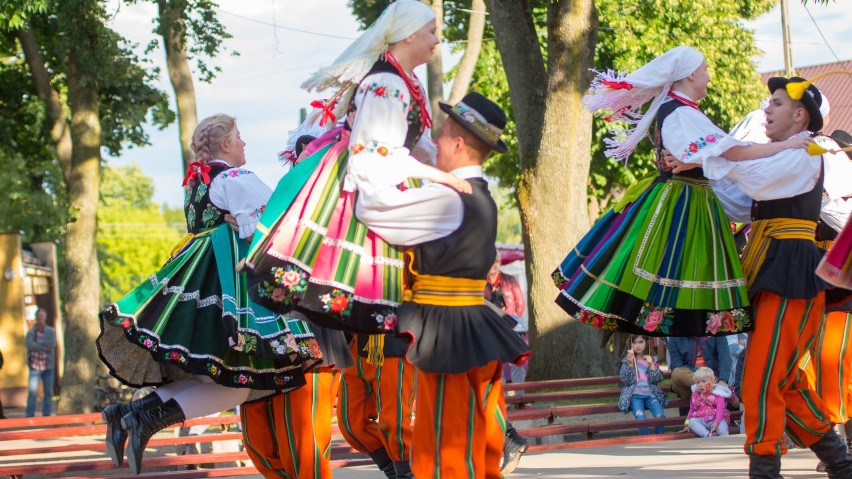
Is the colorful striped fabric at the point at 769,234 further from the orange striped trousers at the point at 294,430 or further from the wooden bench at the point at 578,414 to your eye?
the wooden bench at the point at 578,414

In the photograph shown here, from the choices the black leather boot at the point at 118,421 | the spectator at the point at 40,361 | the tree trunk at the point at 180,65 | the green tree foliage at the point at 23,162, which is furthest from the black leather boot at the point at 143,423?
the green tree foliage at the point at 23,162

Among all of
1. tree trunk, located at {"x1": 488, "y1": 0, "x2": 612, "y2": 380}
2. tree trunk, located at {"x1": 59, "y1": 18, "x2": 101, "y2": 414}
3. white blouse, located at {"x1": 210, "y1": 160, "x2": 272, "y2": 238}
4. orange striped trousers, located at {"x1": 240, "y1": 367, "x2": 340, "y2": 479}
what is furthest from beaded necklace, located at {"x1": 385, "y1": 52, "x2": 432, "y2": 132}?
tree trunk, located at {"x1": 59, "y1": 18, "x2": 101, "y2": 414}

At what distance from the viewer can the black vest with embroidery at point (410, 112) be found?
441 centimetres

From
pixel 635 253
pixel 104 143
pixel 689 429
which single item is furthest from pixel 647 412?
pixel 104 143

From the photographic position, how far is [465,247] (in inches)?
166

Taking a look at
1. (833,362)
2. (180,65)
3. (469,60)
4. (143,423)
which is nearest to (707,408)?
(833,362)

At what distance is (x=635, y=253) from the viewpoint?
5371 millimetres

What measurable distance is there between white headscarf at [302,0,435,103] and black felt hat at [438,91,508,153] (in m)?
0.38

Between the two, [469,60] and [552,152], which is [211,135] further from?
[469,60]

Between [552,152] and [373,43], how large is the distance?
6678 millimetres

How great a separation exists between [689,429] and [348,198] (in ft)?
18.3

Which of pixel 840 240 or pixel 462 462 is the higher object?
pixel 840 240

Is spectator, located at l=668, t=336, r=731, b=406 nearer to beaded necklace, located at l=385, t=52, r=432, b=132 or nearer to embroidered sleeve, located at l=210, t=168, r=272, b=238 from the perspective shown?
embroidered sleeve, located at l=210, t=168, r=272, b=238

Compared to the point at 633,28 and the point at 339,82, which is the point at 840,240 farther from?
the point at 633,28
